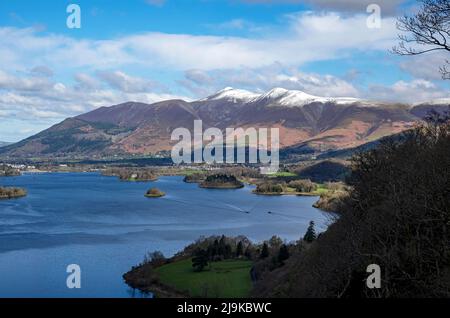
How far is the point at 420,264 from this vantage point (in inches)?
215

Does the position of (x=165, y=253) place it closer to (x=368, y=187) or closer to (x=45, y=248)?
(x=45, y=248)

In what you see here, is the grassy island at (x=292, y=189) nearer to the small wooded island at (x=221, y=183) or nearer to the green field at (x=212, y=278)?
the small wooded island at (x=221, y=183)

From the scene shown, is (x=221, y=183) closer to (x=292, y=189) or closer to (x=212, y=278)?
(x=292, y=189)

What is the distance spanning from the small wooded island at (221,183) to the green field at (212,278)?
149ft

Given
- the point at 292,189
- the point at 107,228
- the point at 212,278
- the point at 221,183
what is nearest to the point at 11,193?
the point at 107,228

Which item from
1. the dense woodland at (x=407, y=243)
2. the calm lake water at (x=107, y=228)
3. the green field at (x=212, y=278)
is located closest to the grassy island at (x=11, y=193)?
the calm lake water at (x=107, y=228)

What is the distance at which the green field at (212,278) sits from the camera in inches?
685

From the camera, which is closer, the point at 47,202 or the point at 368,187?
the point at 368,187

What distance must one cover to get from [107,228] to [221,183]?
38691 millimetres

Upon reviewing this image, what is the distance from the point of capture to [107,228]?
1246 inches

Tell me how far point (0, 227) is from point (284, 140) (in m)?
141

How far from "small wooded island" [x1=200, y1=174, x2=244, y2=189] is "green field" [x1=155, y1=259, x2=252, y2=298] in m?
45.5
